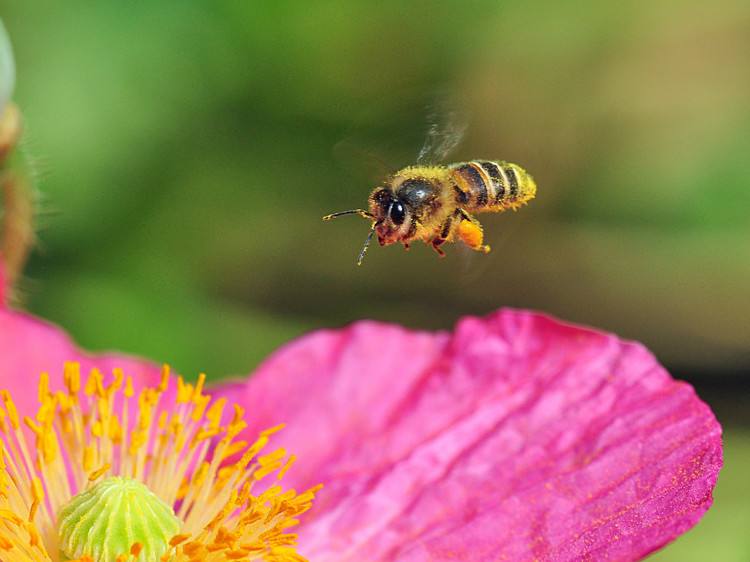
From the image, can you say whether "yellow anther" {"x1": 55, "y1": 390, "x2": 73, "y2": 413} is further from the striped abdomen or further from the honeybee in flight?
the striped abdomen

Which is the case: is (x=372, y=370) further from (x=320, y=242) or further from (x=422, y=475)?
(x=320, y=242)

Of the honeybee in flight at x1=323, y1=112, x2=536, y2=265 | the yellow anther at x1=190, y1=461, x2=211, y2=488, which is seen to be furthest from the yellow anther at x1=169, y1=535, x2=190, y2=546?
the honeybee in flight at x1=323, y1=112, x2=536, y2=265

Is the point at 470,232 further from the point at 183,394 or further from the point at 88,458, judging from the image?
the point at 88,458

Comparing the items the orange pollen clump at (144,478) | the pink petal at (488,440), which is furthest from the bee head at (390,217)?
the pink petal at (488,440)

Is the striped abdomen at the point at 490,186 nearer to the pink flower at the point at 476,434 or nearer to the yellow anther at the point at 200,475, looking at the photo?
the pink flower at the point at 476,434

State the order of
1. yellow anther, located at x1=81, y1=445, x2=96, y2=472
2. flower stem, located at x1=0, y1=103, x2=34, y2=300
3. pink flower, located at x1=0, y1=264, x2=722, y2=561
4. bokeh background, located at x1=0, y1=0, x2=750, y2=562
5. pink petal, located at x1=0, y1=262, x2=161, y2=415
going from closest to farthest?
pink flower, located at x1=0, y1=264, x2=722, y2=561 → yellow anther, located at x1=81, y1=445, x2=96, y2=472 → pink petal, located at x1=0, y1=262, x2=161, y2=415 → flower stem, located at x1=0, y1=103, x2=34, y2=300 → bokeh background, located at x1=0, y1=0, x2=750, y2=562
